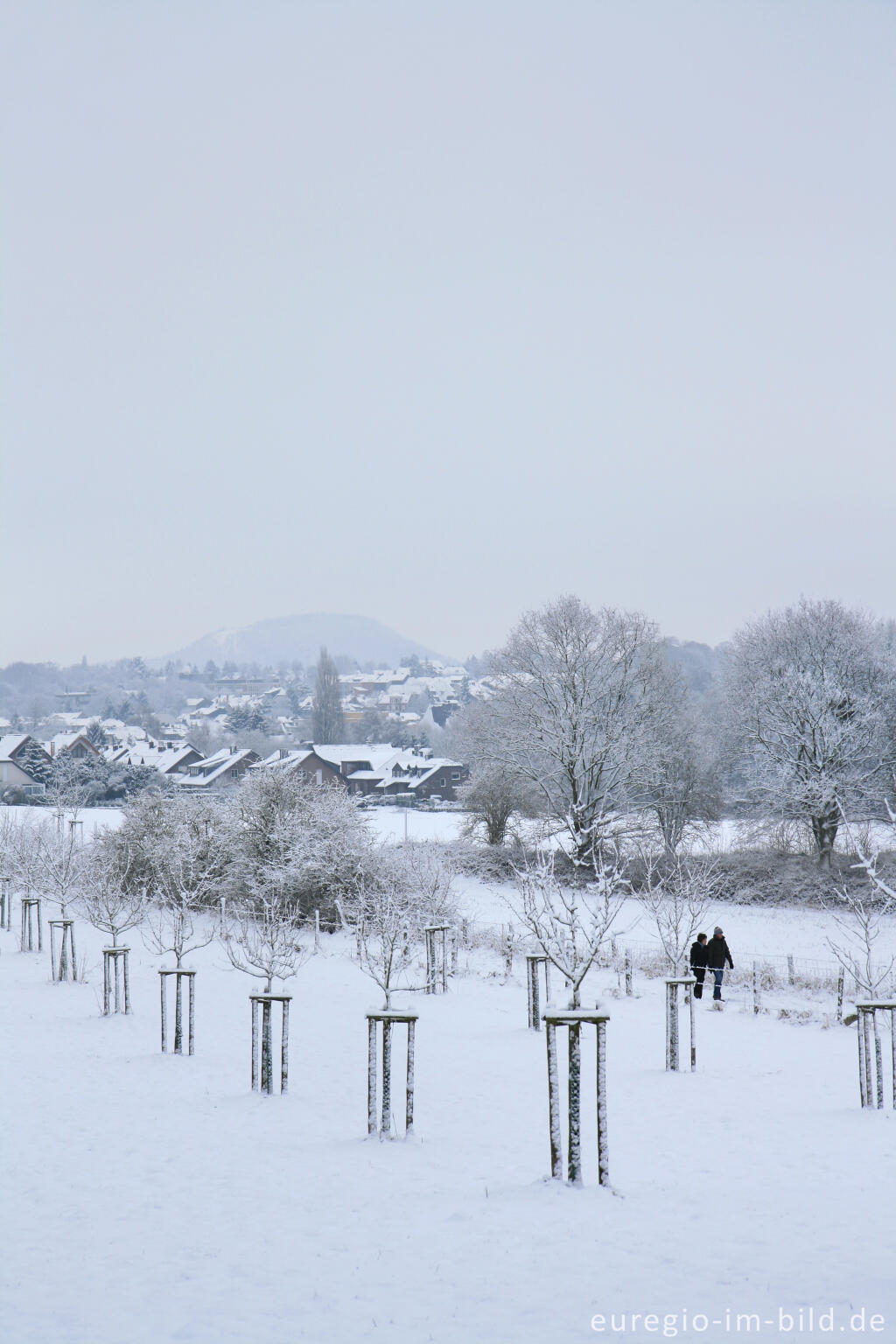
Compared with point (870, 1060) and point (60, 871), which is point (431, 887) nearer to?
point (60, 871)

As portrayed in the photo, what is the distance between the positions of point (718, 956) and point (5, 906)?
23.6 m

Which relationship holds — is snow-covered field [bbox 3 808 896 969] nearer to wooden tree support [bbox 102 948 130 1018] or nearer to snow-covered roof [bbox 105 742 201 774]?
wooden tree support [bbox 102 948 130 1018]

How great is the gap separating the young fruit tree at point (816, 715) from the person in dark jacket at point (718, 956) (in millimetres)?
14184

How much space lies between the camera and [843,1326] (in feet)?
21.2

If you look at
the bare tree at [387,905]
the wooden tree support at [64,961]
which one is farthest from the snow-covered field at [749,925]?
the wooden tree support at [64,961]

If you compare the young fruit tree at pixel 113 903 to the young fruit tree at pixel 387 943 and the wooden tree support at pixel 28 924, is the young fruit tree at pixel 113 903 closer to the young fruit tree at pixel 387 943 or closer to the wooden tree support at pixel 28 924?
the wooden tree support at pixel 28 924

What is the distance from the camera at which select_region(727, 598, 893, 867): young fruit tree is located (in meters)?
33.7

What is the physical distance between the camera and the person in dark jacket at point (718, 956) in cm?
1939

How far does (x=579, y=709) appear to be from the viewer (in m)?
36.7

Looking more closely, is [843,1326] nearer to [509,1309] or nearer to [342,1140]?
[509,1309]

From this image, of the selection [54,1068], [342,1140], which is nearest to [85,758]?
[54,1068]

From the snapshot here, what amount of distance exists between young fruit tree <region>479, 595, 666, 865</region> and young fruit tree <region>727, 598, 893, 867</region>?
3.66 meters

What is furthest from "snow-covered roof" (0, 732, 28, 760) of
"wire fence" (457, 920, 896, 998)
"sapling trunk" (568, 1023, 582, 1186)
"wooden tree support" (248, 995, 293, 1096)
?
"sapling trunk" (568, 1023, 582, 1186)

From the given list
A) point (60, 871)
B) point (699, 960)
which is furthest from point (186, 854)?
point (699, 960)
